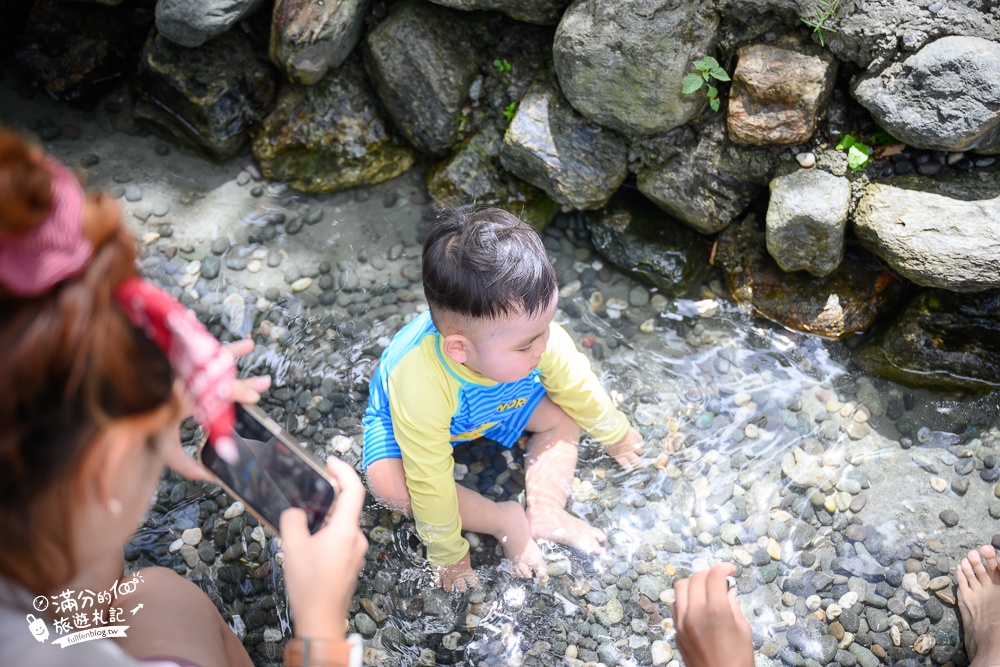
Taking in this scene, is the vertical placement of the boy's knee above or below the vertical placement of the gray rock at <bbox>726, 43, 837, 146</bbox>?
below

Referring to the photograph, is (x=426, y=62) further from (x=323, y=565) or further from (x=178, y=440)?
(x=323, y=565)

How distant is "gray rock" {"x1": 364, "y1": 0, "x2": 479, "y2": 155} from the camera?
11.9 feet

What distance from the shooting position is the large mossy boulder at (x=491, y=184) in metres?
3.67

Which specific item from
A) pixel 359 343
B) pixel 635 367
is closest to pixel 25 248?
pixel 359 343

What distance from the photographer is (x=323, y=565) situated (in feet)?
5.79

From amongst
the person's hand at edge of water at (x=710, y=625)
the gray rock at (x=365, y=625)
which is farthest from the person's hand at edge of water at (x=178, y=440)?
the person's hand at edge of water at (x=710, y=625)

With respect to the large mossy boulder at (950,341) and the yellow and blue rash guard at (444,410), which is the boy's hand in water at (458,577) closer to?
the yellow and blue rash guard at (444,410)

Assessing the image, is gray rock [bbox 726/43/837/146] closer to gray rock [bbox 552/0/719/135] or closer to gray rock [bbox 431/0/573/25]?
gray rock [bbox 552/0/719/135]

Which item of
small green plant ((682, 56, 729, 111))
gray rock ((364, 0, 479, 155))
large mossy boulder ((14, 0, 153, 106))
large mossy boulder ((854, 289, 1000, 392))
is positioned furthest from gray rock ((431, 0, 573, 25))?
large mossy boulder ((854, 289, 1000, 392))

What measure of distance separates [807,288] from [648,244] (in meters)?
0.76

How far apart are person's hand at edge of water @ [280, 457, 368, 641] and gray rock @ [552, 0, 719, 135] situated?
2141 mm

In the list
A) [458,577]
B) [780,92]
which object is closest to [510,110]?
[780,92]

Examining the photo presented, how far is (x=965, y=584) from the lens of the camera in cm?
276

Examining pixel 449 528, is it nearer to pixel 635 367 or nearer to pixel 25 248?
pixel 635 367
